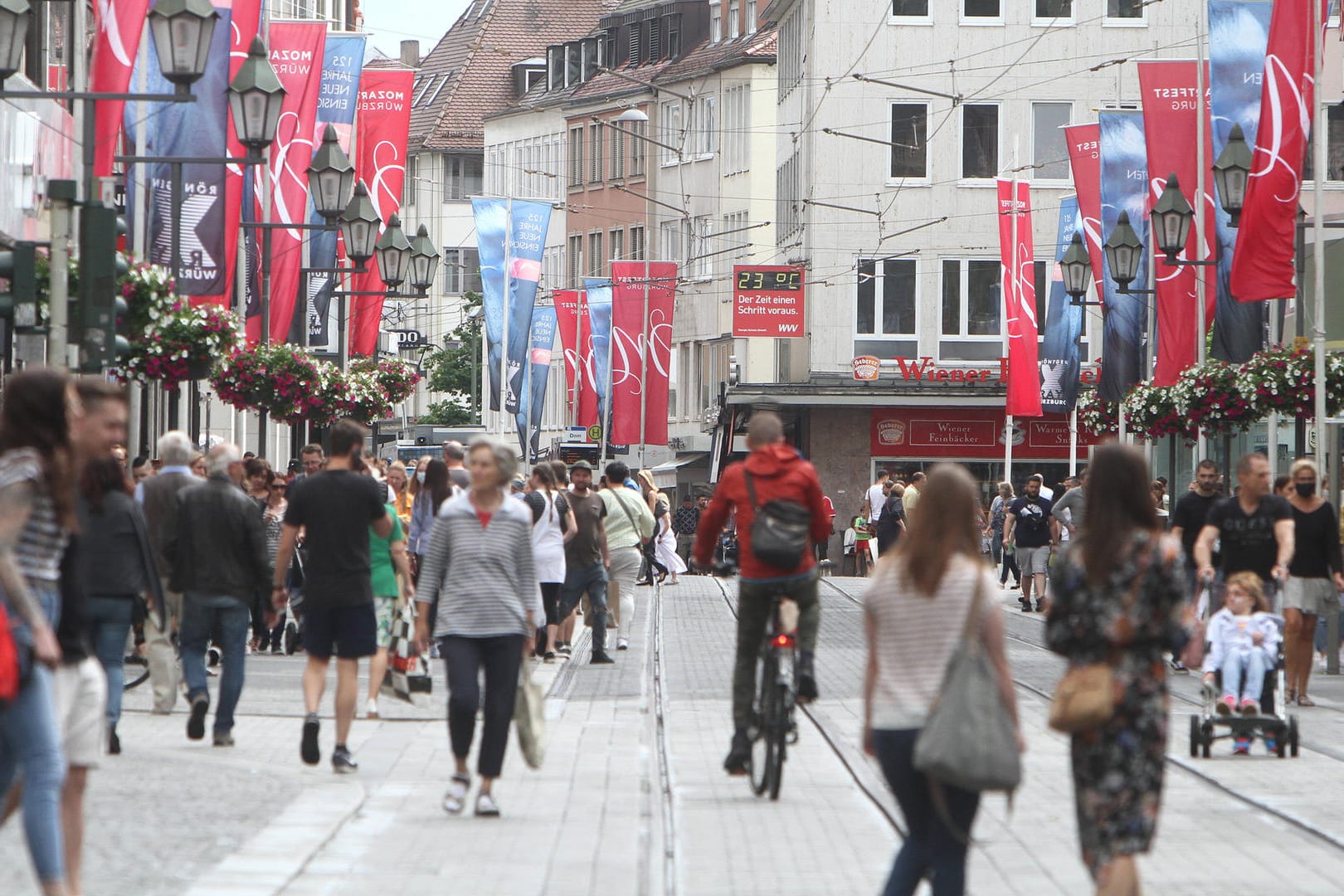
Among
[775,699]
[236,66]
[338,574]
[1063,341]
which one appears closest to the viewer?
[775,699]

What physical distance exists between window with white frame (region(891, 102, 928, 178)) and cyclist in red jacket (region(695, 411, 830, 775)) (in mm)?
43543

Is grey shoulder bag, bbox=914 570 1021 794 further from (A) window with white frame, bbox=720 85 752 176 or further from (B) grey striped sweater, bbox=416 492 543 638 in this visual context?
(A) window with white frame, bbox=720 85 752 176

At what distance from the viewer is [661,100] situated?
76.6 meters

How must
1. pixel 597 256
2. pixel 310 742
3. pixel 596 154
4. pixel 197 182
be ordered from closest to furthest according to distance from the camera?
1. pixel 310 742
2. pixel 197 182
3. pixel 597 256
4. pixel 596 154

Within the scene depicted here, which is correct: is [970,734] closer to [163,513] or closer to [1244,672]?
[1244,672]

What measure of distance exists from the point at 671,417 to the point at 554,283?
12133 mm

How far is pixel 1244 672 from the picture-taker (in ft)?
46.4

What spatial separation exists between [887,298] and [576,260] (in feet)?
93.9

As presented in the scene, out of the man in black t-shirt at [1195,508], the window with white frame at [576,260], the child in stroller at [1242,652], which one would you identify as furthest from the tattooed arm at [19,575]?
the window with white frame at [576,260]

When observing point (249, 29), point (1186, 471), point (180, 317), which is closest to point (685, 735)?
point (180, 317)

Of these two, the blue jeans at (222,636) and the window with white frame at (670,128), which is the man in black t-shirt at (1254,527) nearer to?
the blue jeans at (222,636)

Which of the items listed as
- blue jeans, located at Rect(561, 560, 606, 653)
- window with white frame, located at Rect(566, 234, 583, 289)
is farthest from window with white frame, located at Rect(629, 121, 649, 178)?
blue jeans, located at Rect(561, 560, 606, 653)

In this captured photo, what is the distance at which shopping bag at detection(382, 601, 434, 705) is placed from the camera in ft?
48.1

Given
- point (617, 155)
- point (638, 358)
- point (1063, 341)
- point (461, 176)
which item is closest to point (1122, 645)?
point (1063, 341)
